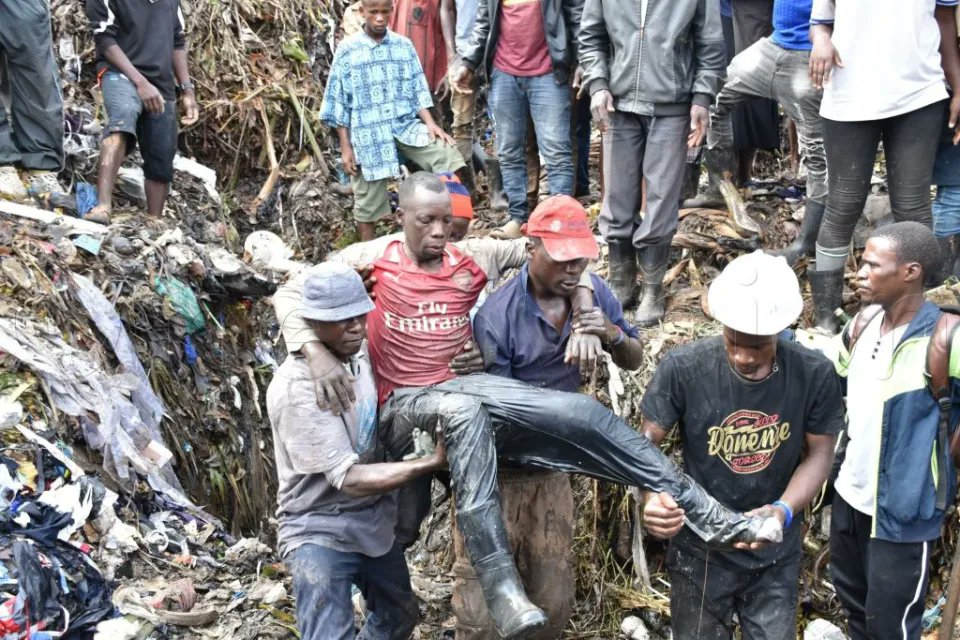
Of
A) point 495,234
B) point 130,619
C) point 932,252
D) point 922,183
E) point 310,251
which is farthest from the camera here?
point 310,251

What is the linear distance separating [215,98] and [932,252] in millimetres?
7425

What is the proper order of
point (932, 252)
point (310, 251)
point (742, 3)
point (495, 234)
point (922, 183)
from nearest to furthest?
point (932, 252)
point (922, 183)
point (742, 3)
point (495, 234)
point (310, 251)

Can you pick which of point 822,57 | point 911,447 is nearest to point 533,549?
point 911,447

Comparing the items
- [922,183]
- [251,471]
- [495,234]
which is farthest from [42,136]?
[922,183]

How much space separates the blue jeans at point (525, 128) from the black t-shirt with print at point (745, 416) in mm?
3375

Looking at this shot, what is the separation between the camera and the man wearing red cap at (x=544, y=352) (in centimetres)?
449

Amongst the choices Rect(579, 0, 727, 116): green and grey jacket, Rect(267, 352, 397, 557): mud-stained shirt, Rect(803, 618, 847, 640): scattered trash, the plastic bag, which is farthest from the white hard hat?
the plastic bag

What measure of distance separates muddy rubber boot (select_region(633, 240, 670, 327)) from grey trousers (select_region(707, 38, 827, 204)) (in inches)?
39.7

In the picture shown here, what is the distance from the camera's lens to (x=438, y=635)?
18.8 ft

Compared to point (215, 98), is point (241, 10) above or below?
above

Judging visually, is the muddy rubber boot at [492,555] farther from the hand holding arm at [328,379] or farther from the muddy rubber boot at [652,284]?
the muddy rubber boot at [652,284]

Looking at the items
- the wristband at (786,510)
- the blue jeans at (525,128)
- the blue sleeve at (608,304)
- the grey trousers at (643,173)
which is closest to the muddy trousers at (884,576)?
the wristband at (786,510)

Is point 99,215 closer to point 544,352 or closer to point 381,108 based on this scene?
point 381,108

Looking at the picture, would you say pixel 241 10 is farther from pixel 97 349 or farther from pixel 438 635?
pixel 438 635
